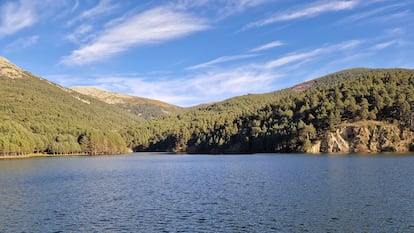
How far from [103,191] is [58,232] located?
3073cm

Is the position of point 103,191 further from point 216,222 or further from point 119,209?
point 216,222

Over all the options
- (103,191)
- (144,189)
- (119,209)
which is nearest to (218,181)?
(144,189)

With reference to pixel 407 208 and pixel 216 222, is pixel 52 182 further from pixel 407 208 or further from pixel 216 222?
pixel 407 208

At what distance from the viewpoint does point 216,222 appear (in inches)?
1767

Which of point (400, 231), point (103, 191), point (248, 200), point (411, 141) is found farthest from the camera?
point (411, 141)

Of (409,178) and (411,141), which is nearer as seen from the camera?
(409,178)

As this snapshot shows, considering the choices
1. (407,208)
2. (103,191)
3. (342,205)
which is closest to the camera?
(407,208)

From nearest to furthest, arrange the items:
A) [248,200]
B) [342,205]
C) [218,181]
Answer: [342,205] → [248,200] → [218,181]

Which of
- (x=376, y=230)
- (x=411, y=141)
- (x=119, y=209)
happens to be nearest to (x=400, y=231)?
(x=376, y=230)

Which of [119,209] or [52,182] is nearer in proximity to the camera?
[119,209]

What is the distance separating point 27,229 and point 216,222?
20702 millimetres

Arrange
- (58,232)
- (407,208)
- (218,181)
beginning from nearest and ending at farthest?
(58,232) → (407,208) → (218,181)

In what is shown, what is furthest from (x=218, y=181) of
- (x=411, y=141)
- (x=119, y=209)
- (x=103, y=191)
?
(x=411, y=141)

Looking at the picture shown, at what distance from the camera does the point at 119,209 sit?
5409cm
